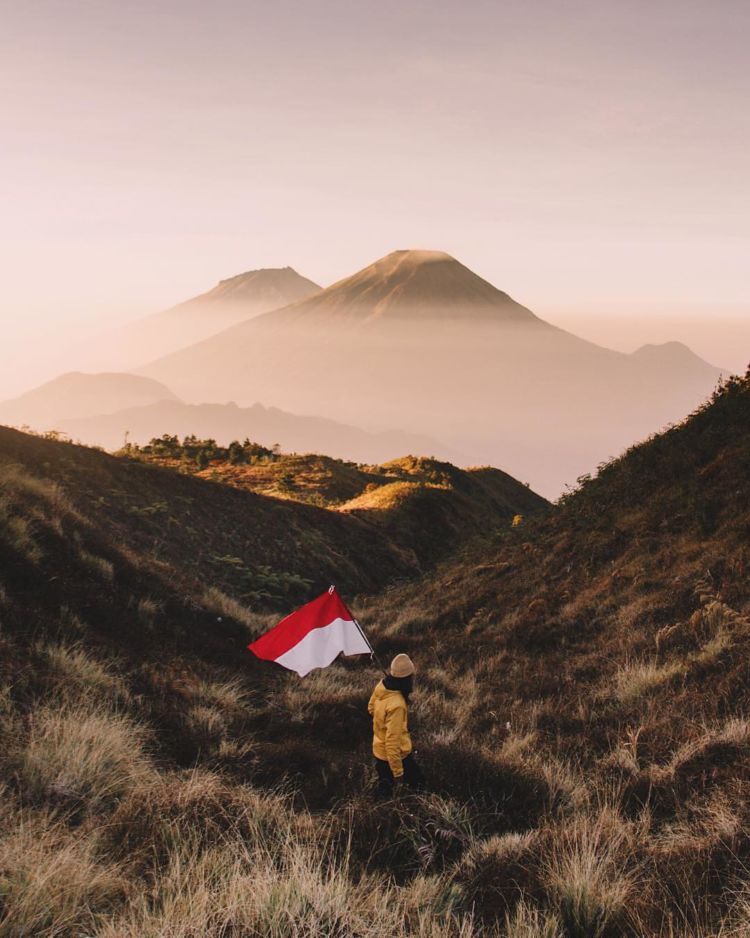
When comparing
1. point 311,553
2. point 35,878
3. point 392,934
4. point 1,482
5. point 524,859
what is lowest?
point 311,553

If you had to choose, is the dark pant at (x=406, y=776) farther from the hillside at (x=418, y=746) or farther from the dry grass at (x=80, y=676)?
the dry grass at (x=80, y=676)

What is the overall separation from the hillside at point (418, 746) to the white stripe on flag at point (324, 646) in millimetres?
817

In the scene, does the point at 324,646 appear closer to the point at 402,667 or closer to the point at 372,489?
the point at 402,667

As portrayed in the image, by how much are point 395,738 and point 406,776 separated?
1.34 feet

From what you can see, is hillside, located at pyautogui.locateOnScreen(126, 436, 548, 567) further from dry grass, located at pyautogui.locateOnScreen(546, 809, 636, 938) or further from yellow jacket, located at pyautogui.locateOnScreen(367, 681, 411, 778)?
dry grass, located at pyautogui.locateOnScreen(546, 809, 636, 938)

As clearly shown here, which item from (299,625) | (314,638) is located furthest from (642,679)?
(299,625)

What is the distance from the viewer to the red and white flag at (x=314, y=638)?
7.52m

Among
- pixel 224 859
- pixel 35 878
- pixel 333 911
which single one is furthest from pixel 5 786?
pixel 333 911

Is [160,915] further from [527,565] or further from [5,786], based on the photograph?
[527,565]

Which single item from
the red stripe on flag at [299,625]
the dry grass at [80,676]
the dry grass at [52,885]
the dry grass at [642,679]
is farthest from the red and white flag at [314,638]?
the dry grass at [52,885]

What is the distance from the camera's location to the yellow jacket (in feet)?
18.1

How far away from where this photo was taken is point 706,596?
9039 millimetres

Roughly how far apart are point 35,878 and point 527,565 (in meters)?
13.7

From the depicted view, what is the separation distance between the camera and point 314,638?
7.64 metres
